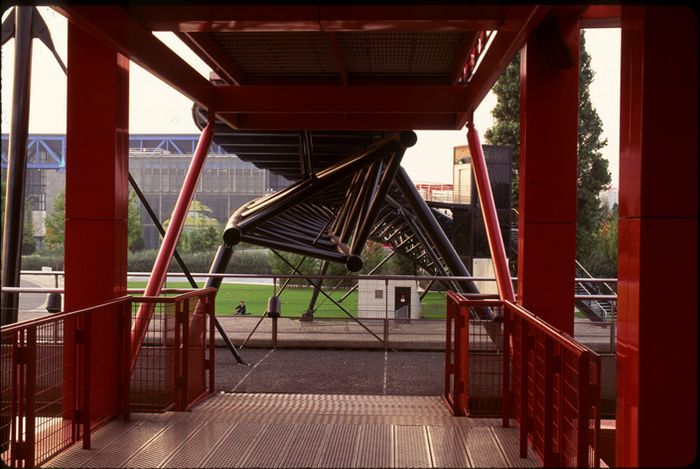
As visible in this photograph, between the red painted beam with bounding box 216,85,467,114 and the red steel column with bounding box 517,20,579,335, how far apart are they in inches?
112

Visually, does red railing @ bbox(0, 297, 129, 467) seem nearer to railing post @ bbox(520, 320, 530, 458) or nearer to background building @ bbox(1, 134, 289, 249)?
railing post @ bbox(520, 320, 530, 458)

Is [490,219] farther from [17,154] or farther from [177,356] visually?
[17,154]

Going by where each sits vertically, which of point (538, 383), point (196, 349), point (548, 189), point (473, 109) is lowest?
point (196, 349)

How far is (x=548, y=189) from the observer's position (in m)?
6.20

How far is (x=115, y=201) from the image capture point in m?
5.95

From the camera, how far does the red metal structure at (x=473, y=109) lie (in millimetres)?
3227

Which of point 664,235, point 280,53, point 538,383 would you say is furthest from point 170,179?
point 664,235

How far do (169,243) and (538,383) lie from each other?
5.08m

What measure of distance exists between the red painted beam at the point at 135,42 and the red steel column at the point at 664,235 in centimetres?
365

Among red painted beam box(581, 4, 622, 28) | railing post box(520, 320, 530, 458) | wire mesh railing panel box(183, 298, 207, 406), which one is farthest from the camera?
wire mesh railing panel box(183, 298, 207, 406)

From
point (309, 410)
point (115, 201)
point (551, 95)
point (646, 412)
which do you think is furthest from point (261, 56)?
point (646, 412)

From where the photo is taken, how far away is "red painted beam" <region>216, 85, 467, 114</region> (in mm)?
8992

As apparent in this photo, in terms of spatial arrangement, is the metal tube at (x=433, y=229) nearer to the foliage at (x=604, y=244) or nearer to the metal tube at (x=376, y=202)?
the metal tube at (x=376, y=202)

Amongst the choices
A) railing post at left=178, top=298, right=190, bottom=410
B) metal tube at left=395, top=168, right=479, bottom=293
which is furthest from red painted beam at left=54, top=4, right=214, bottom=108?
metal tube at left=395, top=168, right=479, bottom=293
